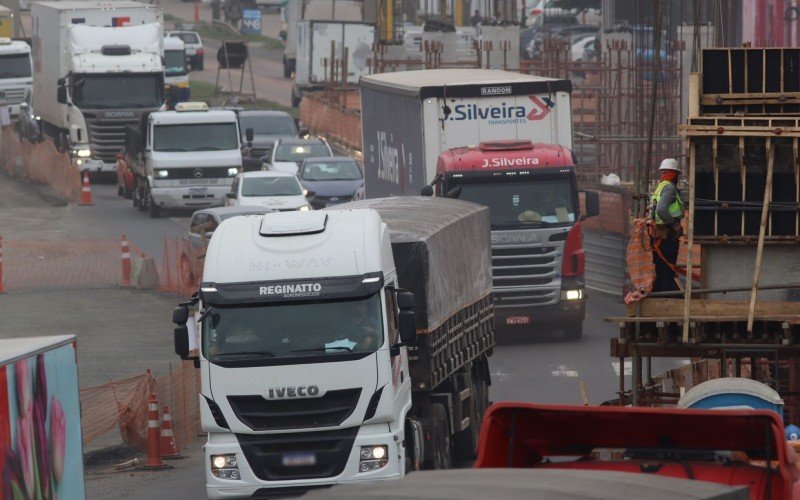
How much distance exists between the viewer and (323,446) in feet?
49.3

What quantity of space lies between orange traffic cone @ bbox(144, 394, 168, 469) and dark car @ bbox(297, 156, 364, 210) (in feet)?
62.6

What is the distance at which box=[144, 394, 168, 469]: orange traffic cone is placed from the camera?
18734 mm

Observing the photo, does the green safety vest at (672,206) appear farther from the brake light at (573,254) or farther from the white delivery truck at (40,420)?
the brake light at (573,254)

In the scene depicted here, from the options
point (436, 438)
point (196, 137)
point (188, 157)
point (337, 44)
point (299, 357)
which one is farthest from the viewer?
point (337, 44)

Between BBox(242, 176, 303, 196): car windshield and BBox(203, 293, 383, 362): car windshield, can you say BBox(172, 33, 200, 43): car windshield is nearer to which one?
BBox(242, 176, 303, 196): car windshield

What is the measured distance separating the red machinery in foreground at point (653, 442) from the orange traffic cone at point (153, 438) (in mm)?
10149

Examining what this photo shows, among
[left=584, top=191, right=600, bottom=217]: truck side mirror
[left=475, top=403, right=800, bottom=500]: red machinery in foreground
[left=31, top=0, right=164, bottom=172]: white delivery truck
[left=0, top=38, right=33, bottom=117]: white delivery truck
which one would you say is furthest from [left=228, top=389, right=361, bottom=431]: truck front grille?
[left=0, top=38, right=33, bottom=117]: white delivery truck

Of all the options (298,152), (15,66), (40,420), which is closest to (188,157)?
(298,152)

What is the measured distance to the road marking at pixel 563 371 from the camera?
928 inches

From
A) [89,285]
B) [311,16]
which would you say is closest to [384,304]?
[89,285]

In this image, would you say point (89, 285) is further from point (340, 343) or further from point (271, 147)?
point (340, 343)

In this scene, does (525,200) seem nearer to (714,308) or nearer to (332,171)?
(714,308)

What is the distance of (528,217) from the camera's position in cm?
2575

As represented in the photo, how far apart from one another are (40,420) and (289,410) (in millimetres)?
2795
